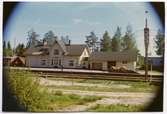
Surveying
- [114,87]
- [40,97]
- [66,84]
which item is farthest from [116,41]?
[40,97]

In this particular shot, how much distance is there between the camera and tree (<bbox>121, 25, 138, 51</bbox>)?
1829 mm

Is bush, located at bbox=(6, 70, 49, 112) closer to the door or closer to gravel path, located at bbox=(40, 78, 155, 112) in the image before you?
gravel path, located at bbox=(40, 78, 155, 112)

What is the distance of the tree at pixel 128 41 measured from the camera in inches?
72.0

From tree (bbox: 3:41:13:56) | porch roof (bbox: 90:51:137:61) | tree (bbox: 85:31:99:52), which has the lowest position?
porch roof (bbox: 90:51:137:61)

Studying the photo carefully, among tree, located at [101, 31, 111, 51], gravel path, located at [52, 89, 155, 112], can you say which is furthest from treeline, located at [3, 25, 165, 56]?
gravel path, located at [52, 89, 155, 112]

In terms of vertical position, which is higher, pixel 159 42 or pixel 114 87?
pixel 159 42

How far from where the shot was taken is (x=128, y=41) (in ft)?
6.01

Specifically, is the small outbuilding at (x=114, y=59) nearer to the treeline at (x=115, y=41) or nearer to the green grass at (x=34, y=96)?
the treeline at (x=115, y=41)

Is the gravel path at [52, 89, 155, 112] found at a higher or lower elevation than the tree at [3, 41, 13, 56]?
lower

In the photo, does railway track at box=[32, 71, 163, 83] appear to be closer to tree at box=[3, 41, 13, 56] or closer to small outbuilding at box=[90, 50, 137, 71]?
Result: small outbuilding at box=[90, 50, 137, 71]

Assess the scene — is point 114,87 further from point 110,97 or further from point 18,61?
point 18,61

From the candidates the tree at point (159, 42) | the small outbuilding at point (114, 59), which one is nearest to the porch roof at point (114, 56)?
the small outbuilding at point (114, 59)

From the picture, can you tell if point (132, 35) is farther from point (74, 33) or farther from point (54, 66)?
point (54, 66)

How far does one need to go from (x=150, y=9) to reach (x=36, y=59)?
0.64m
